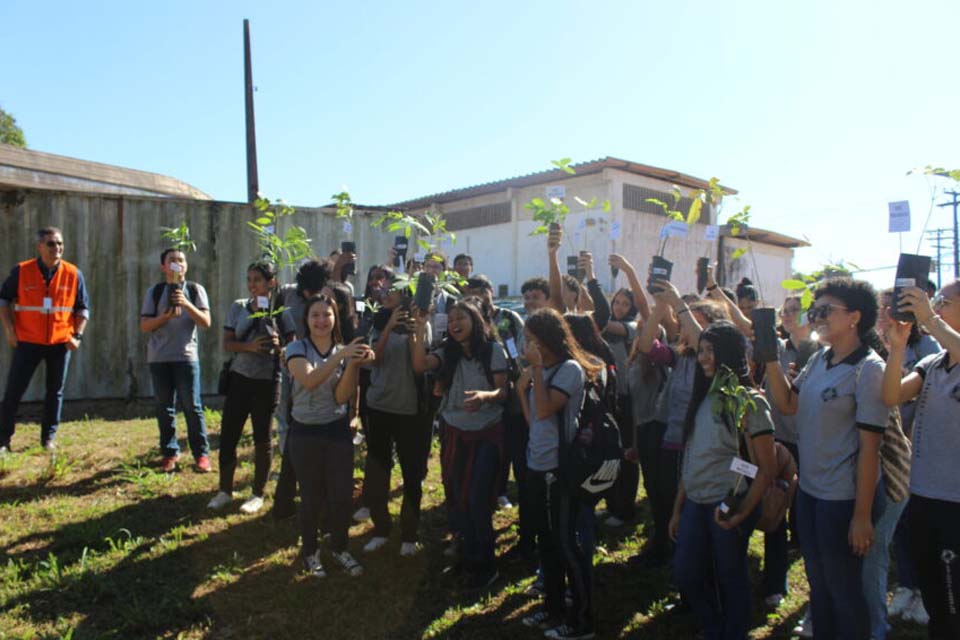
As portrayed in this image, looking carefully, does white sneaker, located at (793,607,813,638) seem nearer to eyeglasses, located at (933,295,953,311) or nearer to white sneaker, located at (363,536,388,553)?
eyeglasses, located at (933,295,953,311)

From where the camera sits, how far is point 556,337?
3535 millimetres

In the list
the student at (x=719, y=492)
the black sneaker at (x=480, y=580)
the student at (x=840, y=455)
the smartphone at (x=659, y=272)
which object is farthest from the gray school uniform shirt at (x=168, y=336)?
the student at (x=840, y=455)

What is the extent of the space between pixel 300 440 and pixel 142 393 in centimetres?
580

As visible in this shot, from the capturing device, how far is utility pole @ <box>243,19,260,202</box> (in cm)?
1368

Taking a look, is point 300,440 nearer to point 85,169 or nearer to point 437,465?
point 437,465

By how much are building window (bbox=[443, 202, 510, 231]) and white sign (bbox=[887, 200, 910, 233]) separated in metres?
15.2

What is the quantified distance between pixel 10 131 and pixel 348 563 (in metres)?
26.4

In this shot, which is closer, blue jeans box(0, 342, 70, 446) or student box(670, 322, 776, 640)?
student box(670, 322, 776, 640)

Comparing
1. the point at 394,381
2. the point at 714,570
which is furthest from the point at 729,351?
the point at 394,381

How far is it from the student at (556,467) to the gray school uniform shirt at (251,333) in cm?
226

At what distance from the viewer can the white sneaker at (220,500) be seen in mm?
4996

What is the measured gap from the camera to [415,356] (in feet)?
14.0

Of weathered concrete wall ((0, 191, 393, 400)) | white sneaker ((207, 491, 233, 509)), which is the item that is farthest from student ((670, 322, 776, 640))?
weathered concrete wall ((0, 191, 393, 400))

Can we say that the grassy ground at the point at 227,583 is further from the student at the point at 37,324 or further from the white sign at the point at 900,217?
the white sign at the point at 900,217
